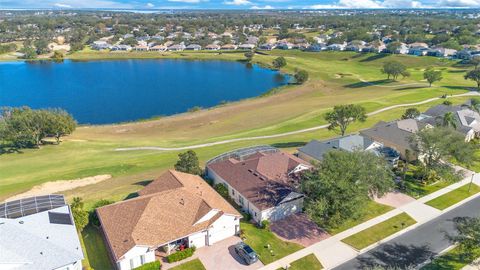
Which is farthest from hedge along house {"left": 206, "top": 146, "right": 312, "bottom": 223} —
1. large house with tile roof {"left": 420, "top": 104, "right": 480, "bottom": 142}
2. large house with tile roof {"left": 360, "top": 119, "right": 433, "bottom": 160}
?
large house with tile roof {"left": 420, "top": 104, "right": 480, "bottom": 142}

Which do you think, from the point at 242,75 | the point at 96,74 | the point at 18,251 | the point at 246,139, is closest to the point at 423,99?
the point at 246,139

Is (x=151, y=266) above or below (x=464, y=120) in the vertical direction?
below

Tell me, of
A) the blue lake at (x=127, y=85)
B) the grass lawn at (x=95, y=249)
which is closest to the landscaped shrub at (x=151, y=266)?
the grass lawn at (x=95, y=249)

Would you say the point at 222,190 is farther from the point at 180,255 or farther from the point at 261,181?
the point at 180,255

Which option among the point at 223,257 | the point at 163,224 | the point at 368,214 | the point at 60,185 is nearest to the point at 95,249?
the point at 163,224

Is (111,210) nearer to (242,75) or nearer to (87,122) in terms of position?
(87,122)

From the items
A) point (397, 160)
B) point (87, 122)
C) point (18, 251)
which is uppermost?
point (18, 251)
